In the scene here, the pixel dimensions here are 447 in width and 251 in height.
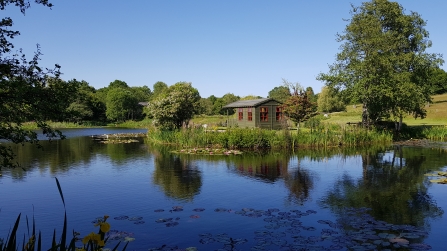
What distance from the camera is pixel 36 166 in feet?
65.6

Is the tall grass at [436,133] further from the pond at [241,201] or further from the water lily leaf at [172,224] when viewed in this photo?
the water lily leaf at [172,224]

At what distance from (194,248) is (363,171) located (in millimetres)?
12978

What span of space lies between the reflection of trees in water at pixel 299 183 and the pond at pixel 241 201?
4 centimetres

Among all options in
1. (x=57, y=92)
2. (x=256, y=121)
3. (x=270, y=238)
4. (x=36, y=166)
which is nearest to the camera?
(x=57, y=92)

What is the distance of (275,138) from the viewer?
89.9ft

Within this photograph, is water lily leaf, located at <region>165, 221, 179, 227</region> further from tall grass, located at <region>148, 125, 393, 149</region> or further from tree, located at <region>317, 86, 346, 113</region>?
tree, located at <region>317, 86, 346, 113</region>

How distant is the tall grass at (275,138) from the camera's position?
1069 inches

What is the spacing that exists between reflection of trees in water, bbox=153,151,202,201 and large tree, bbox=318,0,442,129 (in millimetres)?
17677

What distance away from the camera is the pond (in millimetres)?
8766

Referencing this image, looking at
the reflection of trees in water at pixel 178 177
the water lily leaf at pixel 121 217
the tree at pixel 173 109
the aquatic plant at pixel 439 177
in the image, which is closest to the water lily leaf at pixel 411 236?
the reflection of trees in water at pixel 178 177

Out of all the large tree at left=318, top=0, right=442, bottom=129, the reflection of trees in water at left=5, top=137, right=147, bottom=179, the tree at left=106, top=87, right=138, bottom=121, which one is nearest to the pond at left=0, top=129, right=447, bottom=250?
the reflection of trees in water at left=5, top=137, right=147, bottom=179

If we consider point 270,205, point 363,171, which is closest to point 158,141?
point 363,171

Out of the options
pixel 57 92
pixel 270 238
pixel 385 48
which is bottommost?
pixel 270 238

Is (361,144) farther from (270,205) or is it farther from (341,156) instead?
(270,205)
